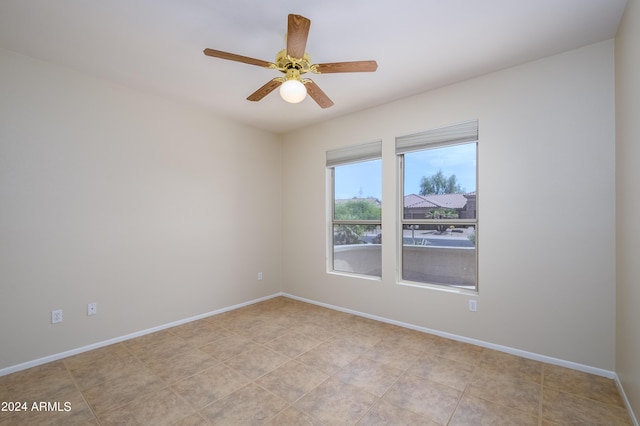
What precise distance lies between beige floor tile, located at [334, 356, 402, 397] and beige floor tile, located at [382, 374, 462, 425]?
2.6 inches

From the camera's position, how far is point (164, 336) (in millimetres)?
3086

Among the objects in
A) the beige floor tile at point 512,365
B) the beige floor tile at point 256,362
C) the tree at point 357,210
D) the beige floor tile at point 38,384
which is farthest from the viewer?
the tree at point 357,210

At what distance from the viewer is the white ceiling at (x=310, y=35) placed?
1.91 m

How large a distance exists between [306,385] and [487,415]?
3.99ft

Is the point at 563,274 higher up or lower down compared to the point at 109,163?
lower down

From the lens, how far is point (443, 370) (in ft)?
7.80

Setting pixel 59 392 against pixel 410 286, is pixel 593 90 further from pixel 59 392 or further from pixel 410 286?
pixel 59 392

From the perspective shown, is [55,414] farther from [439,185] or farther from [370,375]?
[439,185]

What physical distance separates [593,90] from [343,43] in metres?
2.01

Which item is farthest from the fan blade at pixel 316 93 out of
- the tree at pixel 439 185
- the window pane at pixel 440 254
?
the window pane at pixel 440 254

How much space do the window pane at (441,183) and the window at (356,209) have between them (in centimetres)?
41

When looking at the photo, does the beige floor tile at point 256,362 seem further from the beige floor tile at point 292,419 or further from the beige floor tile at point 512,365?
the beige floor tile at point 512,365

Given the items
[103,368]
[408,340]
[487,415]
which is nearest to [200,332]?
[103,368]

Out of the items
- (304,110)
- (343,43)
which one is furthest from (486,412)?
(304,110)
